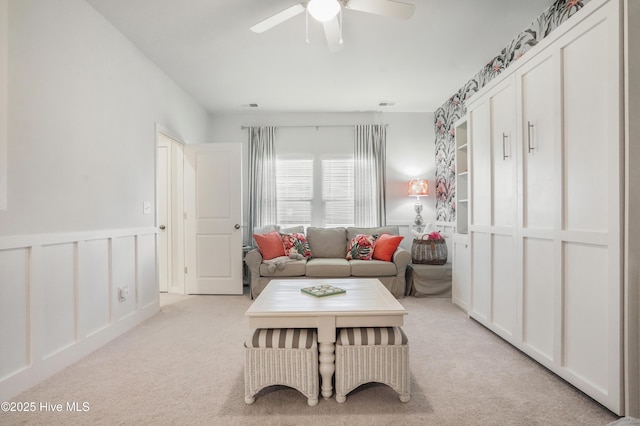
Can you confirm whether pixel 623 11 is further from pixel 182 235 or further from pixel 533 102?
pixel 182 235

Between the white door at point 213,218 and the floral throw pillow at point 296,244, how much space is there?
593 mm

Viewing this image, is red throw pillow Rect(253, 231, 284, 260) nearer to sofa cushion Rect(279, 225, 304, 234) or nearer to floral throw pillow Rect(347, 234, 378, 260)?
sofa cushion Rect(279, 225, 304, 234)

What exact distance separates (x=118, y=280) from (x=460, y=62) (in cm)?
389

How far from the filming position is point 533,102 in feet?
7.23

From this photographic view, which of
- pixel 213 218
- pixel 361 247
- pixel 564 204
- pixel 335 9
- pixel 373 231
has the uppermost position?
pixel 335 9

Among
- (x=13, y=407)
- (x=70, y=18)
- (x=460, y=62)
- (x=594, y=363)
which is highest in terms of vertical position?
(x=460, y=62)

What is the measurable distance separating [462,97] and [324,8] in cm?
274

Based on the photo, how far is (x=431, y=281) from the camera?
3.99 metres

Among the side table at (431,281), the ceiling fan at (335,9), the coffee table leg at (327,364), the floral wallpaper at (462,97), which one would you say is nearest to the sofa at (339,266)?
the side table at (431,281)

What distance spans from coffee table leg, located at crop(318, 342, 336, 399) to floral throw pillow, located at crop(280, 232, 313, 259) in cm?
243

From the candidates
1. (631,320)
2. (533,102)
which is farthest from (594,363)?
(533,102)

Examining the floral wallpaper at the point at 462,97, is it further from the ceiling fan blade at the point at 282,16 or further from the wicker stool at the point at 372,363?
A: the wicker stool at the point at 372,363

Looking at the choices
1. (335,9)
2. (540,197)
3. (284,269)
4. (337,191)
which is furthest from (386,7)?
(337,191)

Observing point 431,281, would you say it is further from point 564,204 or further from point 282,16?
point 282,16
